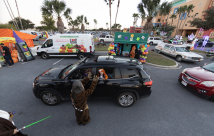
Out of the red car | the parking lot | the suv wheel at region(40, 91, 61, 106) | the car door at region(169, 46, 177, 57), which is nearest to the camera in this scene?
the parking lot

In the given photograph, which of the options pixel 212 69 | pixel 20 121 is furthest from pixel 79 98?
pixel 212 69

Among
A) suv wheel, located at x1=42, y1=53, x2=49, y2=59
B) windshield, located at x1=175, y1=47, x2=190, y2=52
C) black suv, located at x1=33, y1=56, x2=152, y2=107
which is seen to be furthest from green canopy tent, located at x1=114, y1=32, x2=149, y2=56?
suv wheel, located at x1=42, y1=53, x2=49, y2=59

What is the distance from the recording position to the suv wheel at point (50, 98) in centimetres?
345

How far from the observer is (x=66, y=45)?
29.6 ft

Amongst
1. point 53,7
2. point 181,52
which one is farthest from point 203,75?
point 53,7

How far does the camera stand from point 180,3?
4344 centimetres

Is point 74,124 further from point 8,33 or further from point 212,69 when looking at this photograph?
point 8,33

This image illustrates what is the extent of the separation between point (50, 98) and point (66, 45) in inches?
263

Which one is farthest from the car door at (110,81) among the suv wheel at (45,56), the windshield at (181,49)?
the windshield at (181,49)

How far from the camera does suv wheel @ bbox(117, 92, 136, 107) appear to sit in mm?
3477

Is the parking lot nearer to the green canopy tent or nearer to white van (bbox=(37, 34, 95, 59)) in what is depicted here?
the green canopy tent

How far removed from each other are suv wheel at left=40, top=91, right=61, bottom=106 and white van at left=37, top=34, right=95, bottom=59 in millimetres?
6345

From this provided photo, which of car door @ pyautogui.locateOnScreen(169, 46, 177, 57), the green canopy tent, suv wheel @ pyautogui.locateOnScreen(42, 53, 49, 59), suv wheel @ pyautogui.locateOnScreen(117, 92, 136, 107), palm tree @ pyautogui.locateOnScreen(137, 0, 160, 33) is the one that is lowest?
suv wheel @ pyautogui.locateOnScreen(117, 92, 136, 107)

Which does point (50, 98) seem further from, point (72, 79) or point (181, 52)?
point (181, 52)
